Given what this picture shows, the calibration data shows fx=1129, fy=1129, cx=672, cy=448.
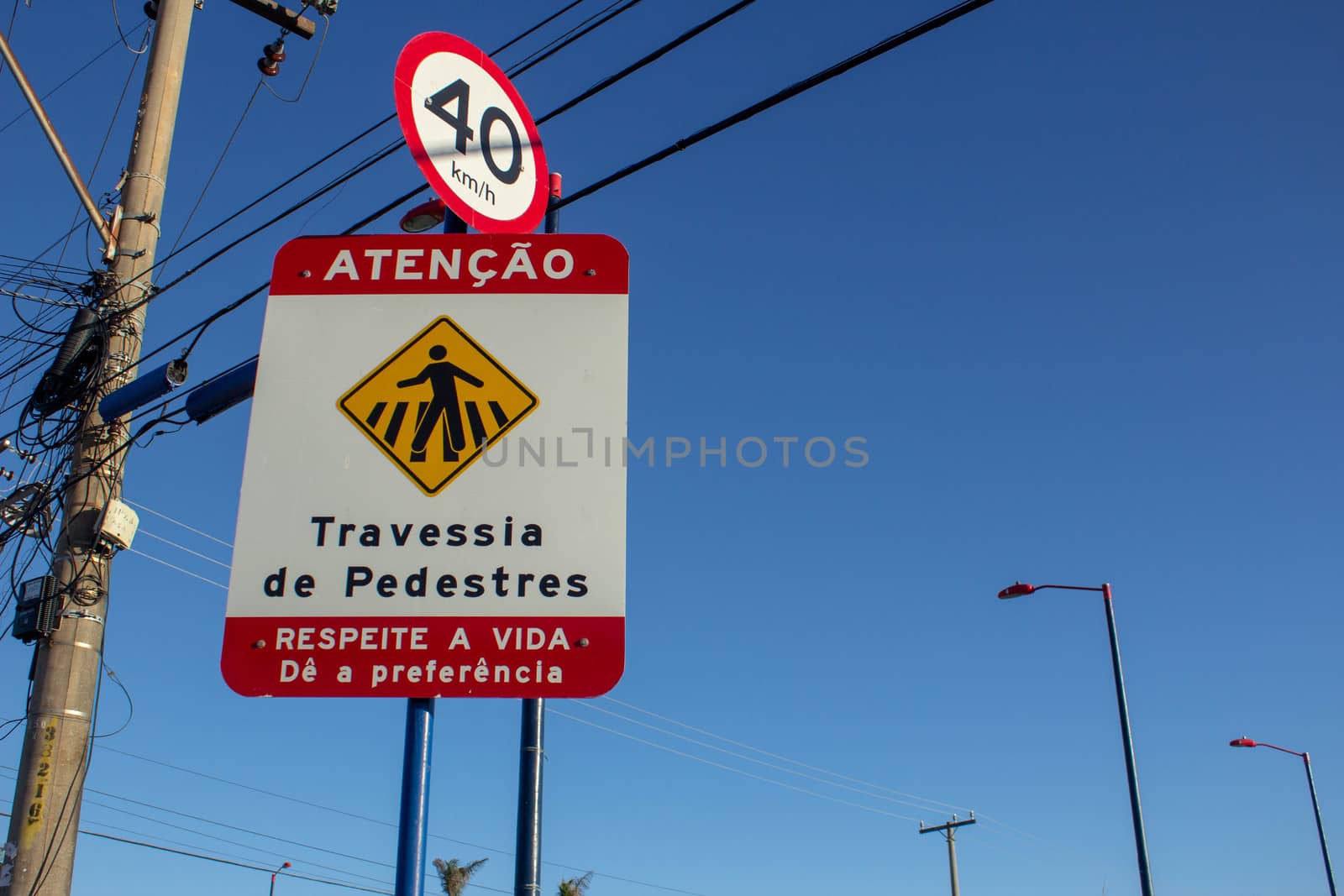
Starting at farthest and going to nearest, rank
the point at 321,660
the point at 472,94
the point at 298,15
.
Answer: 1. the point at 298,15
2. the point at 472,94
3. the point at 321,660

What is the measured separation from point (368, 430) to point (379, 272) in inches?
16.8

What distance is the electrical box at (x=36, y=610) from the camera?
802 cm

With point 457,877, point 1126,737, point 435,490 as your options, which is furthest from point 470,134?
point 457,877

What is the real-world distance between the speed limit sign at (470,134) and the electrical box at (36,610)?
635 cm

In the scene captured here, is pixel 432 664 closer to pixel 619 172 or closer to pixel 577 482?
pixel 577 482

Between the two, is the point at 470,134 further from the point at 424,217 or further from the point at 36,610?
the point at 36,610

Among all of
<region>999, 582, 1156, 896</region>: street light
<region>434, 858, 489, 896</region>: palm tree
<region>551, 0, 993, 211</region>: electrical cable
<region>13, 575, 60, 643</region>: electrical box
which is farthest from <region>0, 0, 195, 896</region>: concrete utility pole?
<region>434, 858, 489, 896</region>: palm tree

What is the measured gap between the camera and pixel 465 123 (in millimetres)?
3344

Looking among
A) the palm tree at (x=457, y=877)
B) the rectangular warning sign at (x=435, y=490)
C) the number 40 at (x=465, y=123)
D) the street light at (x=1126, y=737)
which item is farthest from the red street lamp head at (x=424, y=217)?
the palm tree at (x=457, y=877)

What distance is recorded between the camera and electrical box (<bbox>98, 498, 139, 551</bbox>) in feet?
27.6

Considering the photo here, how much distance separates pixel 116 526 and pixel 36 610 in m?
0.80

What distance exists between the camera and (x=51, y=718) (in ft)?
25.5

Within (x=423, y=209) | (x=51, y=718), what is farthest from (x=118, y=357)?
(x=423, y=209)

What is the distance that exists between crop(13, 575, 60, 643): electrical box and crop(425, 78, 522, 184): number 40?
6.41 metres
